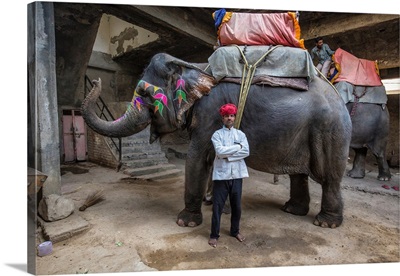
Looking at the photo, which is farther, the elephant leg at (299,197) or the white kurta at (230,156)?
the elephant leg at (299,197)

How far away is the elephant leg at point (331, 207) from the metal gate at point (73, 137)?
713cm

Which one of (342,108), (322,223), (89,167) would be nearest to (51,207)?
(322,223)

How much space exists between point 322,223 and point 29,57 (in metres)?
3.51

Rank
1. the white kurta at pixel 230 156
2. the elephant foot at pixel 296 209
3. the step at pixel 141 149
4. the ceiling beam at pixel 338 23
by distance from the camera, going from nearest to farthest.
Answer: the white kurta at pixel 230 156, the elephant foot at pixel 296 209, the ceiling beam at pixel 338 23, the step at pixel 141 149

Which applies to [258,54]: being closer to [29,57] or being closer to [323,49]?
[29,57]

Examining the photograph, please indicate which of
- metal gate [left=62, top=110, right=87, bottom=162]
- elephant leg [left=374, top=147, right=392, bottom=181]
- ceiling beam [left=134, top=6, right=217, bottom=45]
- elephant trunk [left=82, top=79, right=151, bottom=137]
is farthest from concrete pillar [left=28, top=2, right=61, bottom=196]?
elephant leg [left=374, top=147, right=392, bottom=181]

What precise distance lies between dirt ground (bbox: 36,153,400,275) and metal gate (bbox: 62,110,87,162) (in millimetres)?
3945

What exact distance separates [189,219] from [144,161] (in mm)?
3730

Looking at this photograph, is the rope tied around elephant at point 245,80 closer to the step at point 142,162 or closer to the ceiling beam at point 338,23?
the ceiling beam at point 338,23

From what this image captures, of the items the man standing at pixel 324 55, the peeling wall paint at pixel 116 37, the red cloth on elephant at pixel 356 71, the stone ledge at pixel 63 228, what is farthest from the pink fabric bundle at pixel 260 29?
the peeling wall paint at pixel 116 37

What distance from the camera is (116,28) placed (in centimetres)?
872

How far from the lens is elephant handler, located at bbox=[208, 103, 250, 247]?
91.8 inches

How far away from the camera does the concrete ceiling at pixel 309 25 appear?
4.65 m

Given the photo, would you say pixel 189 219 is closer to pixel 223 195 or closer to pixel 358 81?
pixel 223 195
